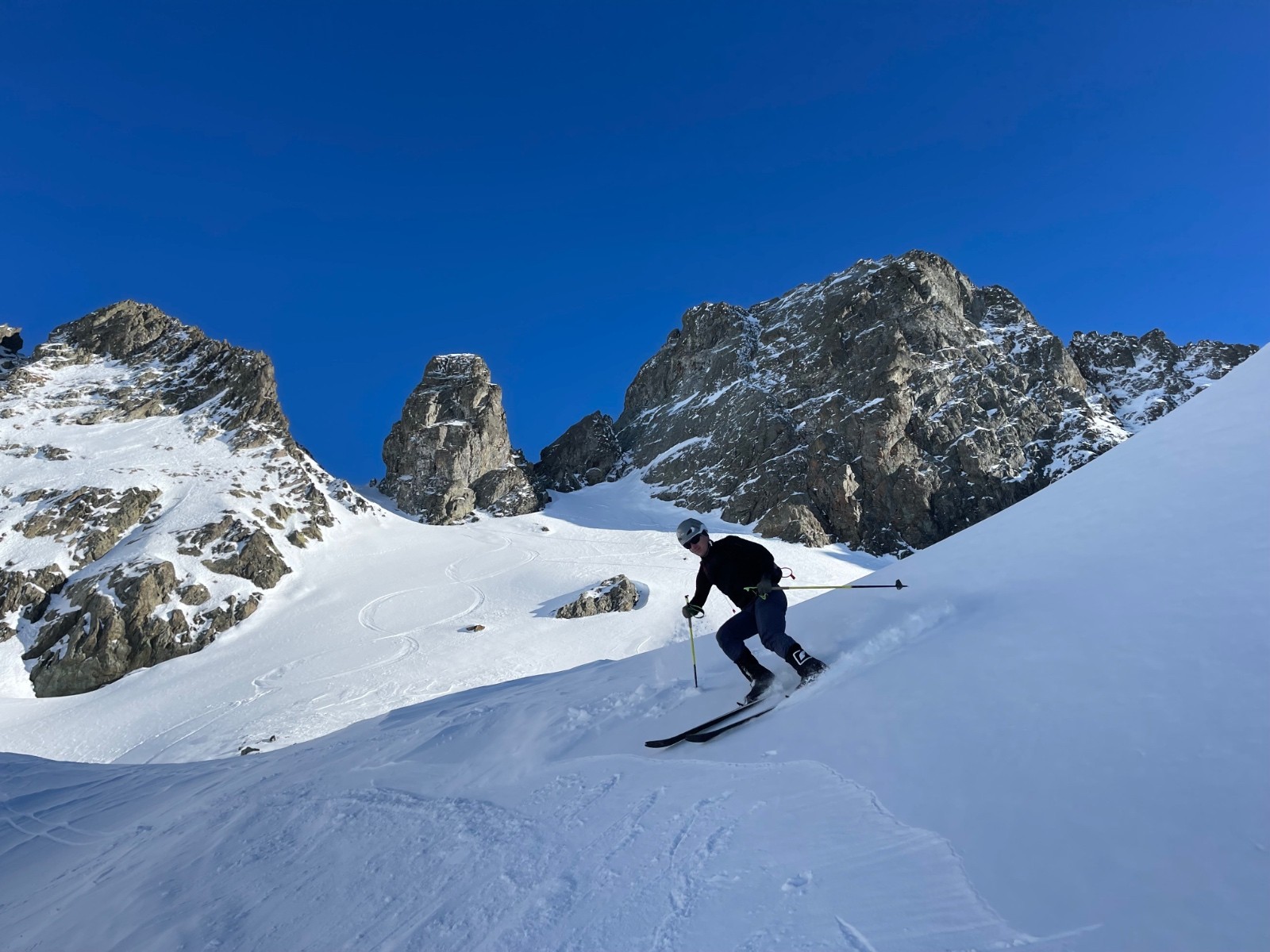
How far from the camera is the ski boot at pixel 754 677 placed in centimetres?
539

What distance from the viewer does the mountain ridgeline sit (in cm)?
4097

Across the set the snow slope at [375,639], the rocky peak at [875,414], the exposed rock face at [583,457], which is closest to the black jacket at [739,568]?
the snow slope at [375,639]

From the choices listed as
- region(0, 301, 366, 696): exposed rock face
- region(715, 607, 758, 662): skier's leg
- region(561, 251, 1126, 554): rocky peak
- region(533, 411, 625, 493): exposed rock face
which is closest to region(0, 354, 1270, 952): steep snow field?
region(715, 607, 758, 662): skier's leg

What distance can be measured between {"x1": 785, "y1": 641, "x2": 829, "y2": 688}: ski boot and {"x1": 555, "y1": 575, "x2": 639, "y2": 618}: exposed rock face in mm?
35101

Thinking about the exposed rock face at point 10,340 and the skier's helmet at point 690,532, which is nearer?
the skier's helmet at point 690,532

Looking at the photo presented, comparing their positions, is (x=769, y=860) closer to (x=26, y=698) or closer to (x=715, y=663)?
(x=715, y=663)

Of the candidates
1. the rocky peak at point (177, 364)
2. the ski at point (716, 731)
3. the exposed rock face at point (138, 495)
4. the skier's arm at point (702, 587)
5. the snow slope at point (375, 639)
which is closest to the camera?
the ski at point (716, 731)

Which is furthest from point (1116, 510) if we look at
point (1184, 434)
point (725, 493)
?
point (725, 493)

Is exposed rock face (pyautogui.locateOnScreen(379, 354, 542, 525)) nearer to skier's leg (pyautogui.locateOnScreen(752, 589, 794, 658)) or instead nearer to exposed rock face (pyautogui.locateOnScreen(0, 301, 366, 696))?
exposed rock face (pyautogui.locateOnScreen(0, 301, 366, 696))

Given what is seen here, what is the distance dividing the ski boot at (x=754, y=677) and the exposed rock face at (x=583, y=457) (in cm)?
7743

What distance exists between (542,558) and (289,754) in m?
43.1

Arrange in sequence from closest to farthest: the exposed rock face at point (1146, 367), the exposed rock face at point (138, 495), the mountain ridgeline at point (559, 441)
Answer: the exposed rock face at point (138, 495) → the mountain ridgeline at point (559, 441) → the exposed rock face at point (1146, 367)

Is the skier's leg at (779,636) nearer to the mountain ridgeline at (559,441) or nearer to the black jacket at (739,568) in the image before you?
the black jacket at (739,568)

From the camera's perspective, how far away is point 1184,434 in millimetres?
5406
